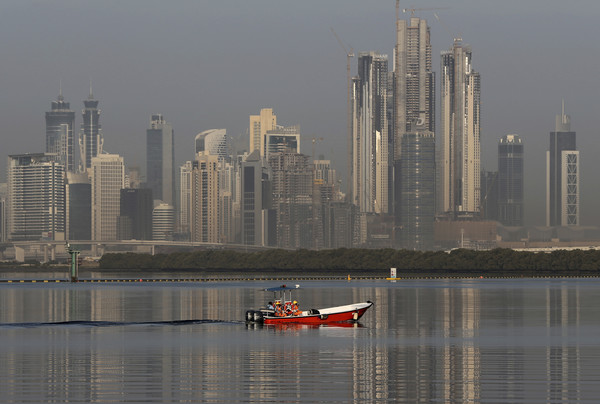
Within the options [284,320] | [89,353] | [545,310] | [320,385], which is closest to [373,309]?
[545,310]

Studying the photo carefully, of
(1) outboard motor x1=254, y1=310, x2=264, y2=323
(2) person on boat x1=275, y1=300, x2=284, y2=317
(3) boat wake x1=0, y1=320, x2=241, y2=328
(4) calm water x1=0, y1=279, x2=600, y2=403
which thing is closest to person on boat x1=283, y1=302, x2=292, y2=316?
(2) person on boat x1=275, y1=300, x2=284, y2=317

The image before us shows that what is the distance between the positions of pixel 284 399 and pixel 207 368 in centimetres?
1357

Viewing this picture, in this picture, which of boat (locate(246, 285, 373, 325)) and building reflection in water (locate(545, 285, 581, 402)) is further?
boat (locate(246, 285, 373, 325))

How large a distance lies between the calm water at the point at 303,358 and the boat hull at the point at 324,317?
2.07 m

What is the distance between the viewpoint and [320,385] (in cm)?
5153

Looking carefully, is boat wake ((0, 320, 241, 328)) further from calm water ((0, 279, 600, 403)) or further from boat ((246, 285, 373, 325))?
boat ((246, 285, 373, 325))

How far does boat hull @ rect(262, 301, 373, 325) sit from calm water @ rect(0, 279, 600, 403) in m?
2.07

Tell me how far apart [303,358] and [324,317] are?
36452mm

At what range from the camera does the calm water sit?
160 feet

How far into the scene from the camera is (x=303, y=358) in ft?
215

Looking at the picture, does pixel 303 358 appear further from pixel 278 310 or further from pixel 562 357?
pixel 278 310

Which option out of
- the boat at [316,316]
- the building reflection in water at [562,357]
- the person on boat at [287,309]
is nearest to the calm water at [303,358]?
the building reflection in water at [562,357]

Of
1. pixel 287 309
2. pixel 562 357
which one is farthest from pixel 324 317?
pixel 562 357

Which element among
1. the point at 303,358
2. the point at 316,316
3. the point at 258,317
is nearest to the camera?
the point at 303,358
